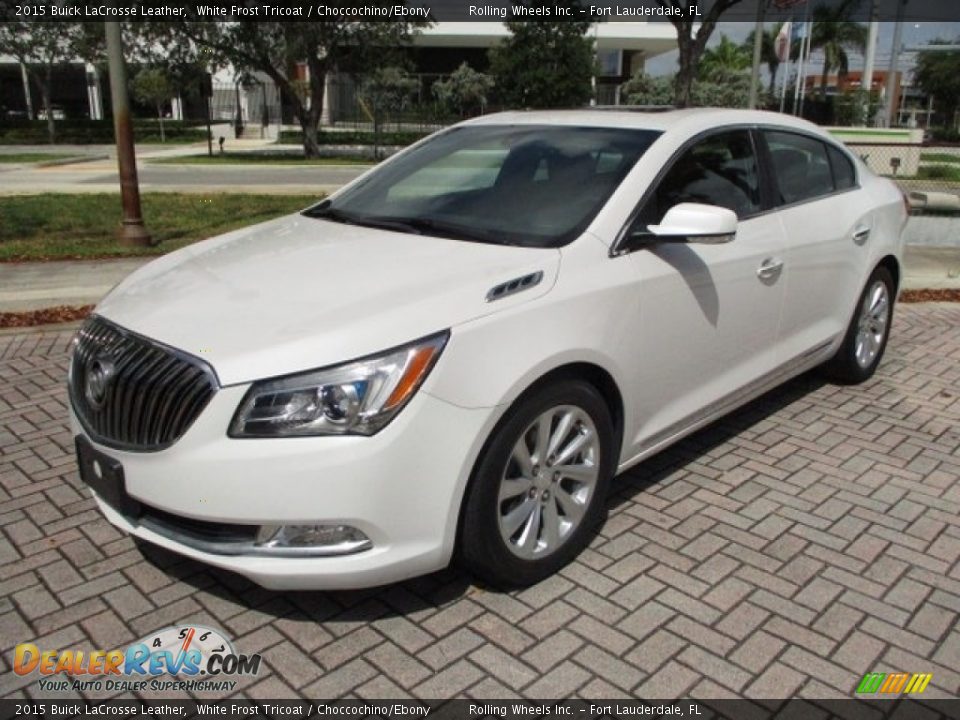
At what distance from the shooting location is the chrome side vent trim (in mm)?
2901

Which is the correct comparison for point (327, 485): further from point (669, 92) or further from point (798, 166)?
point (669, 92)

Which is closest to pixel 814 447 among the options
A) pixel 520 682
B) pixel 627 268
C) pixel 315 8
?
pixel 627 268

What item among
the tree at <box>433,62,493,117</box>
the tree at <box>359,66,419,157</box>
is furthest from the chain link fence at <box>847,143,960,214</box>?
the tree at <box>433,62,493,117</box>

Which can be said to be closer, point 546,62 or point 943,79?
point 546,62

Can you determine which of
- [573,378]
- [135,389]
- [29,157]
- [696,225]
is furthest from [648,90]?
[135,389]

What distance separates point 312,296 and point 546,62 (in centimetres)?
3670

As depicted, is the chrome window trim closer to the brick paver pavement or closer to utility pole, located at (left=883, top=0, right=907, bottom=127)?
the brick paver pavement

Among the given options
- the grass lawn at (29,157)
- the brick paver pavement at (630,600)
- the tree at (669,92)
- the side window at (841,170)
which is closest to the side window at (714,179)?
the side window at (841,170)

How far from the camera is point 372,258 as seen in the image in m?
3.28

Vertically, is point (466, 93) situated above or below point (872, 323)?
above

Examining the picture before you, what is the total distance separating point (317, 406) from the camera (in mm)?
2566

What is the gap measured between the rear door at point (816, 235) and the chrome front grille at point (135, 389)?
2.96 m

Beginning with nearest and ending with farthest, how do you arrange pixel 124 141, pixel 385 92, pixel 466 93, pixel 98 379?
1. pixel 98 379
2. pixel 124 141
3. pixel 385 92
4. pixel 466 93

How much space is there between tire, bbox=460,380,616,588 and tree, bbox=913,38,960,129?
5417 cm
